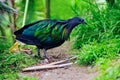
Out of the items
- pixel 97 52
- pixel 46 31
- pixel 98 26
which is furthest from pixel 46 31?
pixel 98 26

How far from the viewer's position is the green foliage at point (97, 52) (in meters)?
7.53

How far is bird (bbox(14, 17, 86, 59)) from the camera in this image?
26.2ft

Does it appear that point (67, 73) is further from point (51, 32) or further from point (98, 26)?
point (98, 26)

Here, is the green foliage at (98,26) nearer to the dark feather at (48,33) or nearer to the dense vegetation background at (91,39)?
the dense vegetation background at (91,39)

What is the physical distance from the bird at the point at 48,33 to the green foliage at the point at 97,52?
449mm

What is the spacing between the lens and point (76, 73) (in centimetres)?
732

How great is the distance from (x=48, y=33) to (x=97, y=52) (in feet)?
3.20

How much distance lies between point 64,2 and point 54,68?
6643 millimetres

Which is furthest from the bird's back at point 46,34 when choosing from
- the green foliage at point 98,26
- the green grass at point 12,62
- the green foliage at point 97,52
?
the green foliage at point 98,26

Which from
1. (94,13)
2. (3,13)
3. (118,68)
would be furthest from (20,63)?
(118,68)

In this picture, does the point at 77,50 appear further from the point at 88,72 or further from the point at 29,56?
the point at 88,72

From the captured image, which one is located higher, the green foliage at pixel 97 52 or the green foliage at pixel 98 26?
the green foliage at pixel 98 26

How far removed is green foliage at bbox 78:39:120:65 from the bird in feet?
1.47

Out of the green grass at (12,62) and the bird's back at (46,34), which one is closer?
the green grass at (12,62)
